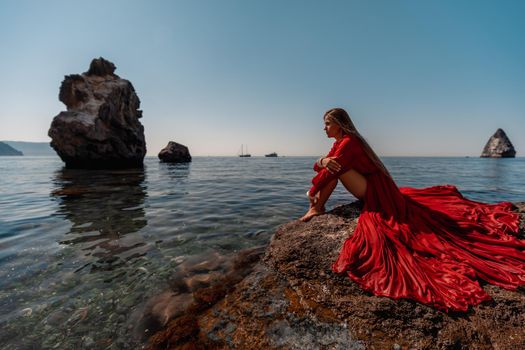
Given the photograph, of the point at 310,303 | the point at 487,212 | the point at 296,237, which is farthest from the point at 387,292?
the point at 487,212

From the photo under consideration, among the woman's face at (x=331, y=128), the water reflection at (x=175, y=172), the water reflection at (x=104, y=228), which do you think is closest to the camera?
the woman's face at (x=331, y=128)

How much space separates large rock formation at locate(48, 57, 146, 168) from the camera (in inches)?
960

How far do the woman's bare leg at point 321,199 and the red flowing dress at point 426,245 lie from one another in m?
0.09

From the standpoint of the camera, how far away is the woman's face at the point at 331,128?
3800 millimetres

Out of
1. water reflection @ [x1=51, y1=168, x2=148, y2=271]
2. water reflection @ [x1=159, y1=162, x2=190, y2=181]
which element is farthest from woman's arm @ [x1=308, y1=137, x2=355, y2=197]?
water reflection @ [x1=159, y1=162, x2=190, y2=181]

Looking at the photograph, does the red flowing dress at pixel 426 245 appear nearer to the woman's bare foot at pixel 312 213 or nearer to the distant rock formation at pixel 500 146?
the woman's bare foot at pixel 312 213

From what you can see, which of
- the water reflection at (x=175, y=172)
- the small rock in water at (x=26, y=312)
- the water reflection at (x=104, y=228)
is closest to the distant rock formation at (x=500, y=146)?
the water reflection at (x=175, y=172)

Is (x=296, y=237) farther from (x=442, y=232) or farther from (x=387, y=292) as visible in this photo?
(x=442, y=232)

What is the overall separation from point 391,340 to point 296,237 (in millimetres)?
1675

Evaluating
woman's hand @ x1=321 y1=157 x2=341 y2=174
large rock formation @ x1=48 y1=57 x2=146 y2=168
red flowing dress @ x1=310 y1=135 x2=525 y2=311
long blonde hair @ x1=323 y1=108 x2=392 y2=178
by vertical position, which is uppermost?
large rock formation @ x1=48 y1=57 x2=146 y2=168

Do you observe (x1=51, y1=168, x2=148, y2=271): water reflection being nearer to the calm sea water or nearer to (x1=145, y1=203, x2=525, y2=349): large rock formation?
the calm sea water

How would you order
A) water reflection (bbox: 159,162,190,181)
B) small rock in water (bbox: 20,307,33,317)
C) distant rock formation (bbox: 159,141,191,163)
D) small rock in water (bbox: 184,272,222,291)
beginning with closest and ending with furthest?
small rock in water (bbox: 20,307,33,317)
small rock in water (bbox: 184,272,222,291)
water reflection (bbox: 159,162,190,181)
distant rock formation (bbox: 159,141,191,163)

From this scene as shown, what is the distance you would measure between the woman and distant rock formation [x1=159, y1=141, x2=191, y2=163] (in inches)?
1750

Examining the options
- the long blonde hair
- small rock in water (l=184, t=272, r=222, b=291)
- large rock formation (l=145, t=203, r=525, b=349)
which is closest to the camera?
large rock formation (l=145, t=203, r=525, b=349)
